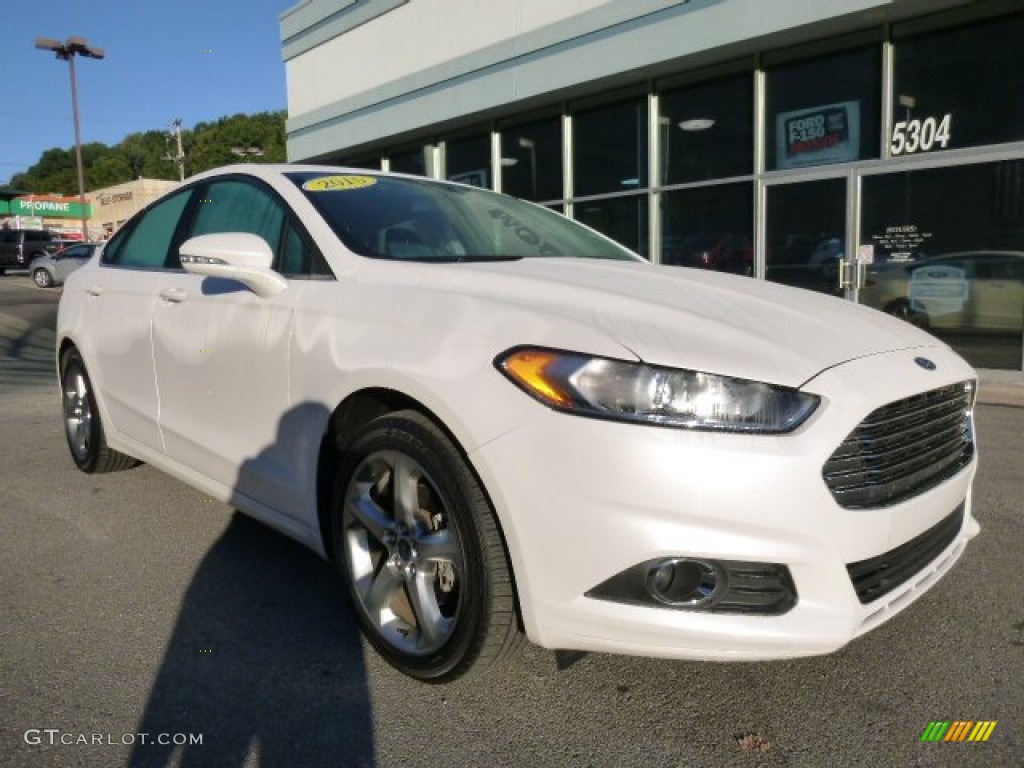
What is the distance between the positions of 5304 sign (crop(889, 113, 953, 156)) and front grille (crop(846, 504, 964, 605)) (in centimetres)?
660

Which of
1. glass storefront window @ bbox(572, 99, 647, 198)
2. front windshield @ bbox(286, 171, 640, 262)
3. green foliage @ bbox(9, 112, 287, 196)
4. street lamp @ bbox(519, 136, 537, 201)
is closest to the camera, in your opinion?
front windshield @ bbox(286, 171, 640, 262)

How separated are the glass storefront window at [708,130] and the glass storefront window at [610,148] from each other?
14.6 inches

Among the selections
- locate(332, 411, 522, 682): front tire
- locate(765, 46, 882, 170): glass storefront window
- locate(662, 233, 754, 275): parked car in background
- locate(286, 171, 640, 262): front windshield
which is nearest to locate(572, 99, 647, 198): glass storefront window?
locate(662, 233, 754, 275): parked car in background

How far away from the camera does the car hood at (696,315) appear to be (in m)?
1.87

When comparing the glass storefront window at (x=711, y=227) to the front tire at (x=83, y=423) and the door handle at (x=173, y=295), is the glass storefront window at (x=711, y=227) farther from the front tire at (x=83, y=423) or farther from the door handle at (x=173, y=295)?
the door handle at (x=173, y=295)

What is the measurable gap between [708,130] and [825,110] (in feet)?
4.54

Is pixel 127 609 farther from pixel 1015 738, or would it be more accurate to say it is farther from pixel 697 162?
pixel 697 162

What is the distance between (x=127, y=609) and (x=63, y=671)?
41 cm

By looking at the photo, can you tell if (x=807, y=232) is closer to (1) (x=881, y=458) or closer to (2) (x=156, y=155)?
(1) (x=881, y=458)

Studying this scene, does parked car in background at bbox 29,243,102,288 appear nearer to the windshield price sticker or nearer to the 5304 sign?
the 5304 sign

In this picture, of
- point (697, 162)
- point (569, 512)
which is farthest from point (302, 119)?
point (569, 512)

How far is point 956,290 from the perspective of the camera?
768cm

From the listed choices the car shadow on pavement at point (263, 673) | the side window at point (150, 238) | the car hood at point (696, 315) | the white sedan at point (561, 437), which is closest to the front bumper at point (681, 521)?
the white sedan at point (561, 437)

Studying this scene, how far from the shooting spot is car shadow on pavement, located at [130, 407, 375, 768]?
1.97 m
